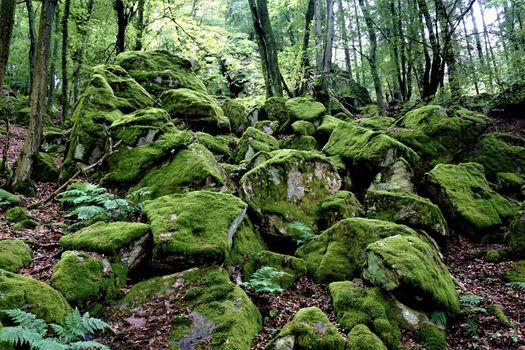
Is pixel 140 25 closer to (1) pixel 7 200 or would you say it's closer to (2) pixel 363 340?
(1) pixel 7 200

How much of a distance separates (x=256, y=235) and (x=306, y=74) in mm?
12598

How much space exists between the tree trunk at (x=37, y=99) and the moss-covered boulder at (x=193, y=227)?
3.68 meters

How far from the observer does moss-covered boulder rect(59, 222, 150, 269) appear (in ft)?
18.5

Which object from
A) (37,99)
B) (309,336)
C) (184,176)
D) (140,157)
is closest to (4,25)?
(37,99)

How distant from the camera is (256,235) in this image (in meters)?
7.59

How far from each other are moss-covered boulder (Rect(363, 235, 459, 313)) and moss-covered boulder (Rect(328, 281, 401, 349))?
0.78ft

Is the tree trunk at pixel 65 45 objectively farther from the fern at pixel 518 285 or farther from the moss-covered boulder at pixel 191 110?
the fern at pixel 518 285

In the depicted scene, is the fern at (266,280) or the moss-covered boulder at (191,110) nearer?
the fern at (266,280)

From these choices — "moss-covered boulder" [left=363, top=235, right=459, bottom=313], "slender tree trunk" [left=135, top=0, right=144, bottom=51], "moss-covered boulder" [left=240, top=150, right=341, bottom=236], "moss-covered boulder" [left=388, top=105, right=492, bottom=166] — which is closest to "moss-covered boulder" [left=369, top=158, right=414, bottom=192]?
"moss-covered boulder" [left=240, top=150, right=341, bottom=236]

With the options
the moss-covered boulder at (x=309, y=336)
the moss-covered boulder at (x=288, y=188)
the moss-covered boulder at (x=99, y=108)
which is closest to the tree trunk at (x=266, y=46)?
the moss-covered boulder at (x=99, y=108)

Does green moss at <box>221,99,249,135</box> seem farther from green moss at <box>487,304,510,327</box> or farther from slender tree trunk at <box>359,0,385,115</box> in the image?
green moss at <box>487,304,510,327</box>

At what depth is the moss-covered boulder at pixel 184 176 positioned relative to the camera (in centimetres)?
828

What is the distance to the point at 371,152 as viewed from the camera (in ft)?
33.4

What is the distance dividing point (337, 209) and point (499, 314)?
364 cm
